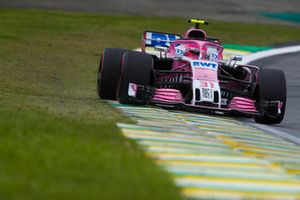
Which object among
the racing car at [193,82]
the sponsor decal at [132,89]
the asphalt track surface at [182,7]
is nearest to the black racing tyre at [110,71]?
the racing car at [193,82]

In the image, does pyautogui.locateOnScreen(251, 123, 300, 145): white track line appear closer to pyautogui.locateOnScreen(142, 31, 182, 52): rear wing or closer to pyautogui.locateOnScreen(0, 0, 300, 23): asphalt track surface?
pyautogui.locateOnScreen(142, 31, 182, 52): rear wing

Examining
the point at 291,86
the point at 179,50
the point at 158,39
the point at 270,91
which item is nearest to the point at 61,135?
the point at 270,91

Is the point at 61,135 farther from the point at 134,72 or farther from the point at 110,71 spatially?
the point at 110,71

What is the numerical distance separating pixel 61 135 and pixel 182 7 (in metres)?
31.2

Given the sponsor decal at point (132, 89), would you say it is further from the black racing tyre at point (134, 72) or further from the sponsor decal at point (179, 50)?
the sponsor decal at point (179, 50)

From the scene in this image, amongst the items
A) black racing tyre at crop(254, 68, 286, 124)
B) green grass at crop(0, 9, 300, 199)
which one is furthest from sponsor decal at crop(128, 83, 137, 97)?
black racing tyre at crop(254, 68, 286, 124)

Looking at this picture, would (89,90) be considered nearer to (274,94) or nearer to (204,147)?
(274,94)

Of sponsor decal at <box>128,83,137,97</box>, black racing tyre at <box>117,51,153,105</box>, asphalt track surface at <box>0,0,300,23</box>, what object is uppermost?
black racing tyre at <box>117,51,153,105</box>

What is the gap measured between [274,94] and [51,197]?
871 cm

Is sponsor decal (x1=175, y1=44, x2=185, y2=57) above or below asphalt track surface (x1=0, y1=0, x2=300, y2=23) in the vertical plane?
above

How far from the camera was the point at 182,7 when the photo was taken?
4000 cm

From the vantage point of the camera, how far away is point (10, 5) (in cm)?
3775

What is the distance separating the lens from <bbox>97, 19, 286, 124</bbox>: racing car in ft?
44.9

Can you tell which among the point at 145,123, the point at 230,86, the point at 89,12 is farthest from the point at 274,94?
the point at 89,12
